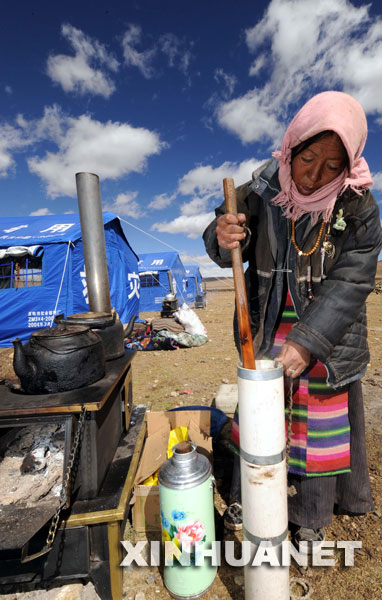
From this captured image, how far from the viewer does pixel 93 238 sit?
357 centimetres

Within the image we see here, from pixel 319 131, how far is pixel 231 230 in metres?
0.62

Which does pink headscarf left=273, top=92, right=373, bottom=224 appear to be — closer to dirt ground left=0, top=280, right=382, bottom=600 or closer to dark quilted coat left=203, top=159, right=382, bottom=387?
dark quilted coat left=203, top=159, right=382, bottom=387

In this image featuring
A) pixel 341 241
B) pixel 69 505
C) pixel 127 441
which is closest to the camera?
pixel 69 505

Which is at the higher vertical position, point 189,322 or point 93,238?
point 93,238

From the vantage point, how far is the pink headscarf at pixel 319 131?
1448mm

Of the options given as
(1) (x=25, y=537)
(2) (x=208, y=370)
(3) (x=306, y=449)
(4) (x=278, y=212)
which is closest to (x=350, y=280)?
(4) (x=278, y=212)

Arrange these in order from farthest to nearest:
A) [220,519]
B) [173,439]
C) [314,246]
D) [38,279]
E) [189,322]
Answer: [189,322] < [38,279] < [173,439] < [220,519] < [314,246]

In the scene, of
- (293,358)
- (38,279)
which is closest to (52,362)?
(293,358)

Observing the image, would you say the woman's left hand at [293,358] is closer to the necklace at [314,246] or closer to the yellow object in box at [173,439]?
the necklace at [314,246]

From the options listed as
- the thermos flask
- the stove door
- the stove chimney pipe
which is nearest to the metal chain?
the stove door

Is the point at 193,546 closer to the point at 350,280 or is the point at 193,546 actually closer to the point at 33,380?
the point at 33,380

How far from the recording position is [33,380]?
1.82m

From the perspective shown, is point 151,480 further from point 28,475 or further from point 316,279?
point 316,279

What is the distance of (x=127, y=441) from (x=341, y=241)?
2.20m
